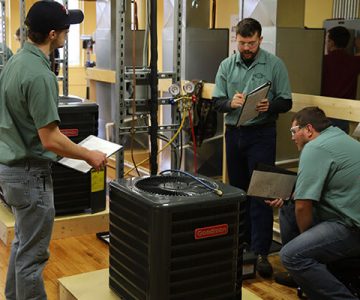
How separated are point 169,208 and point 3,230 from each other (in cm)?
215

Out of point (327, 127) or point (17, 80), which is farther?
point (327, 127)

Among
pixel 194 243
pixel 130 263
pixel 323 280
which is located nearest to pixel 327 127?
pixel 323 280

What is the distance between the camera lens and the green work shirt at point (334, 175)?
8.69 feet

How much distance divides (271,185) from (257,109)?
2.01ft

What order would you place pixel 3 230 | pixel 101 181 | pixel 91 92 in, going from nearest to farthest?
pixel 3 230 < pixel 101 181 < pixel 91 92

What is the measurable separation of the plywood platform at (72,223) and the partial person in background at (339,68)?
205 cm

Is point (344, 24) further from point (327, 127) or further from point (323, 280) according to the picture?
point (323, 280)

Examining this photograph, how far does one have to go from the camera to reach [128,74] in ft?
11.1

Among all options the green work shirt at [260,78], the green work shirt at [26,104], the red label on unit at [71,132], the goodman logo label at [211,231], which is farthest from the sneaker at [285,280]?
the red label on unit at [71,132]

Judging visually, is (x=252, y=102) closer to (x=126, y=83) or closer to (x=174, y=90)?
(x=174, y=90)

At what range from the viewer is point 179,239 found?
2.19 meters

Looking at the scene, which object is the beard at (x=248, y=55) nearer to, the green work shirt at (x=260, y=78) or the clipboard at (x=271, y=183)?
the green work shirt at (x=260, y=78)

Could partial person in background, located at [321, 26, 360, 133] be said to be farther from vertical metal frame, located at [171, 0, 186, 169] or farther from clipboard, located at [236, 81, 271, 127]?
vertical metal frame, located at [171, 0, 186, 169]

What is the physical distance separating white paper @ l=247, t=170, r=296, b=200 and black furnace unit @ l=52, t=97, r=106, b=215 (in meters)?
1.55
